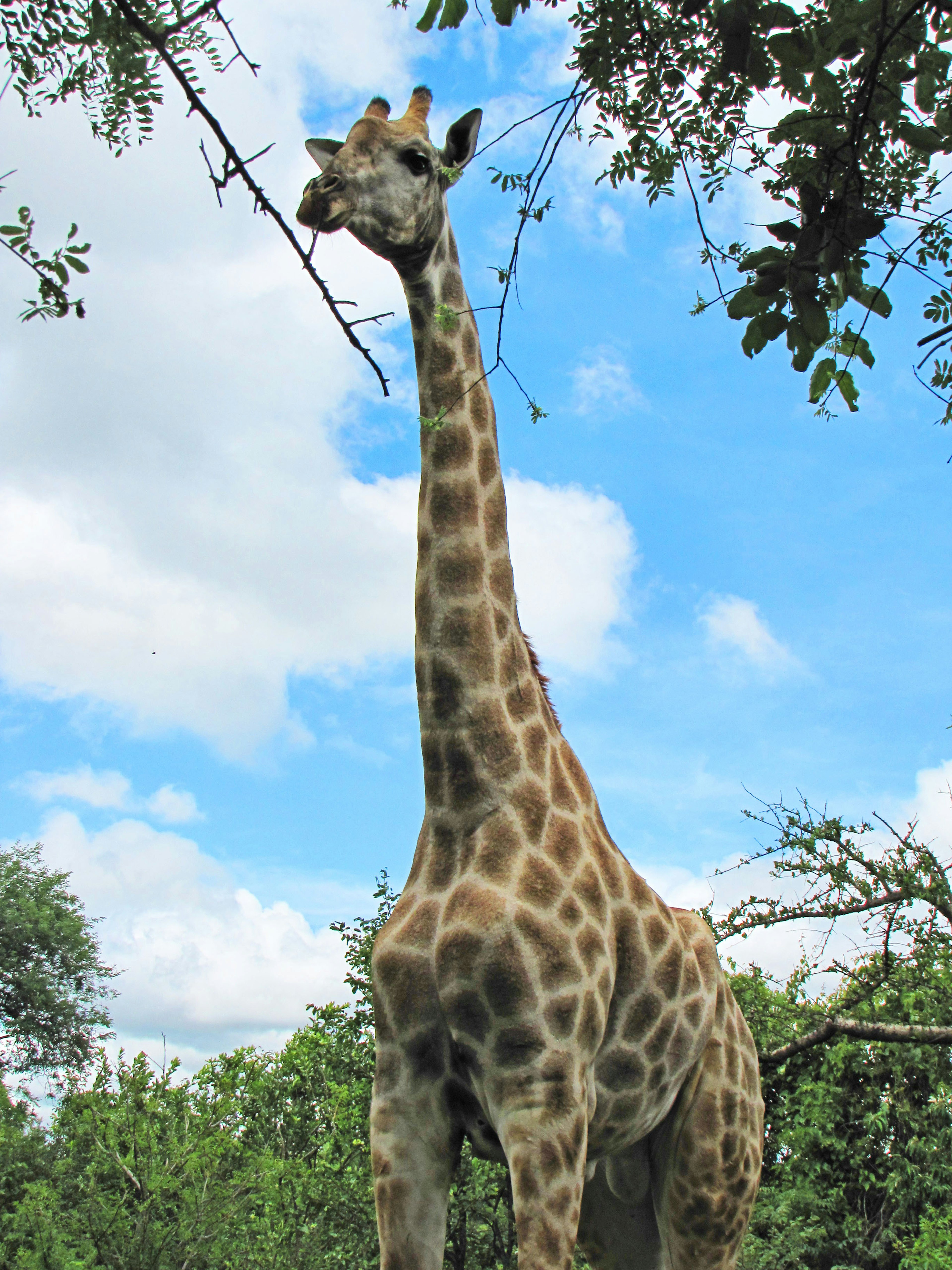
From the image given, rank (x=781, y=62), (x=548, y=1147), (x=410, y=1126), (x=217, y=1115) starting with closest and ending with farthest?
(x=781, y=62)
(x=548, y=1147)
(x=410, y=1126)
(x=217, y=1115)

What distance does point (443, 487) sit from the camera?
12.2 feet

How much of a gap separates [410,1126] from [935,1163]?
9.56m

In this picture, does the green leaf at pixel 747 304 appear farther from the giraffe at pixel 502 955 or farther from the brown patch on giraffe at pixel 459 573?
the brown patch on giraffe at pixel 459 573

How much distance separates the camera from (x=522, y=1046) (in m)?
3.06

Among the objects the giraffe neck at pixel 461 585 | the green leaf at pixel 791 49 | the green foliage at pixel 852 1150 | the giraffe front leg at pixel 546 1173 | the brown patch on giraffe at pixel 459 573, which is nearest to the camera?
the green leaf at pixel 791 49

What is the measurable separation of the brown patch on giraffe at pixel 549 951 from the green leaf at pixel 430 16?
2.40 m

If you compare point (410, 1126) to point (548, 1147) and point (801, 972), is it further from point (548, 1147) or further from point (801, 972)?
point (801, 972)

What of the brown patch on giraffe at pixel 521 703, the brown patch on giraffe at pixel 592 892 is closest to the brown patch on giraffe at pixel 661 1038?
the brown patch on giraffe at pixel 592 892

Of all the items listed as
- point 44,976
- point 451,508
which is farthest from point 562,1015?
point 44,976

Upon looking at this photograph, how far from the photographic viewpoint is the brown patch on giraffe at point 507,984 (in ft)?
10.1

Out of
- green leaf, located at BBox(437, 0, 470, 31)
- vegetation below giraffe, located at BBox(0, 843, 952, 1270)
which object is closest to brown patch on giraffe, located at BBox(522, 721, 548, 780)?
green leaf, located at BBox(437, 0, 470, 31)

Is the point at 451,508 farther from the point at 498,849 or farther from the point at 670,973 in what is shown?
the point at 670,973

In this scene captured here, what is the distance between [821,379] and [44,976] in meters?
22.2

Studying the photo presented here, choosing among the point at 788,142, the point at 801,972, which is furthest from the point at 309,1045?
the point at 788,142
